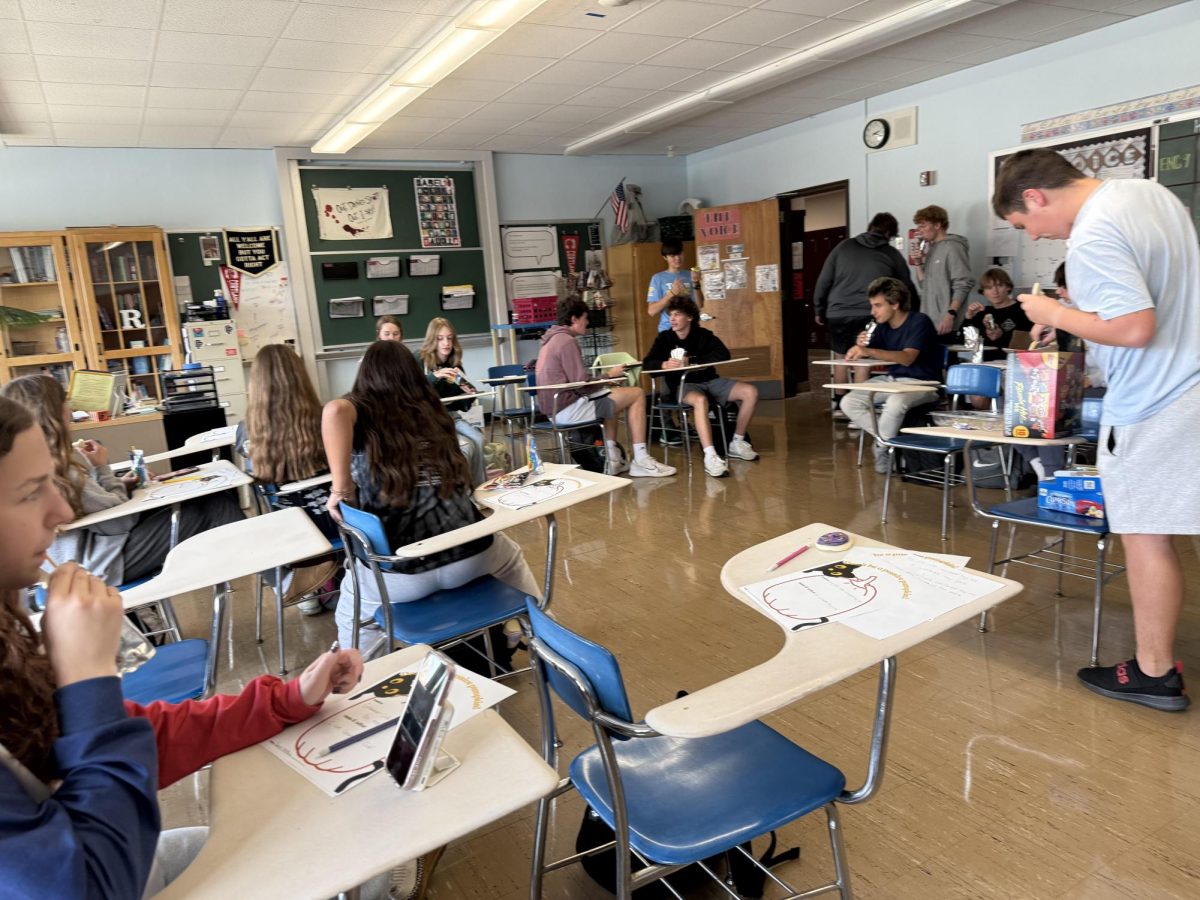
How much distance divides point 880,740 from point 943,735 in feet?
3.30

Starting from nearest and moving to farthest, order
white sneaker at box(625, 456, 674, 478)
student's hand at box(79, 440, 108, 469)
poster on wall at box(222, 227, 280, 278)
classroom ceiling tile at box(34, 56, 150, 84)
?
student's hand at box(79, 440, 108, 469)
classroom ceiling tile at box(34, 56, 150, 84)
white sneaker at box(625, 456, 674, 478)
poster on wall at box(222, 227, 280, 278)

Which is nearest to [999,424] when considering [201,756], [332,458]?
[332,458]

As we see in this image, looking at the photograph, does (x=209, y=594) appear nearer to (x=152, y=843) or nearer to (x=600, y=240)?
(x=152, y=843)

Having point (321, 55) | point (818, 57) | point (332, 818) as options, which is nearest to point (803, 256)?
point (818, 57)

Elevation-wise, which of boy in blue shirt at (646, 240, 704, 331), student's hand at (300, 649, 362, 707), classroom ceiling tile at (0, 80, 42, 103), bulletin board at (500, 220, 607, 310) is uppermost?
classroom ceiling tile at (0, 80, 42, 103)

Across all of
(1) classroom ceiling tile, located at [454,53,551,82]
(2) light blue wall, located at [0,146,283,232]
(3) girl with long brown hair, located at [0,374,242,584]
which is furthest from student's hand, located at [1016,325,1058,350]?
(2) light blue wall, located at [0,146,283,232]

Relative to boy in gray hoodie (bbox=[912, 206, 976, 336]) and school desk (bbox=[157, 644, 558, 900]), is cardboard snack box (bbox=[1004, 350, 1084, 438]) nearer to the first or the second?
school desk (bbox=[157, 644, 558, 900])

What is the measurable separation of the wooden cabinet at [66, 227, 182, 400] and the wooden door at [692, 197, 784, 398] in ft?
17.4

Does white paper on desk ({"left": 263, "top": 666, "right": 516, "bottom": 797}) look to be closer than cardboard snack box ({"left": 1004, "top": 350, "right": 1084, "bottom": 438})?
Yes

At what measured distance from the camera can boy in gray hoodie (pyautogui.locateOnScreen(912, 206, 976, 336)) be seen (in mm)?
6363

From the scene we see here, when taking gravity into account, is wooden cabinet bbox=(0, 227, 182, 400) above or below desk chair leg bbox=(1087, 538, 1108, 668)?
above

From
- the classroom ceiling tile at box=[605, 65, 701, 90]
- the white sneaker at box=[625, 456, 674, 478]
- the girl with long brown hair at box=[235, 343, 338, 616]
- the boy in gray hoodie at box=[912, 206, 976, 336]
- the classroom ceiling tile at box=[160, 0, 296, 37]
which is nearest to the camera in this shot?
the girl with long brown hair at box=[235, 343, 338, 616]

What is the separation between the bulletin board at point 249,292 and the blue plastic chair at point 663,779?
6781 mm

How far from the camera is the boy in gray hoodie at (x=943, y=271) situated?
636 cm
